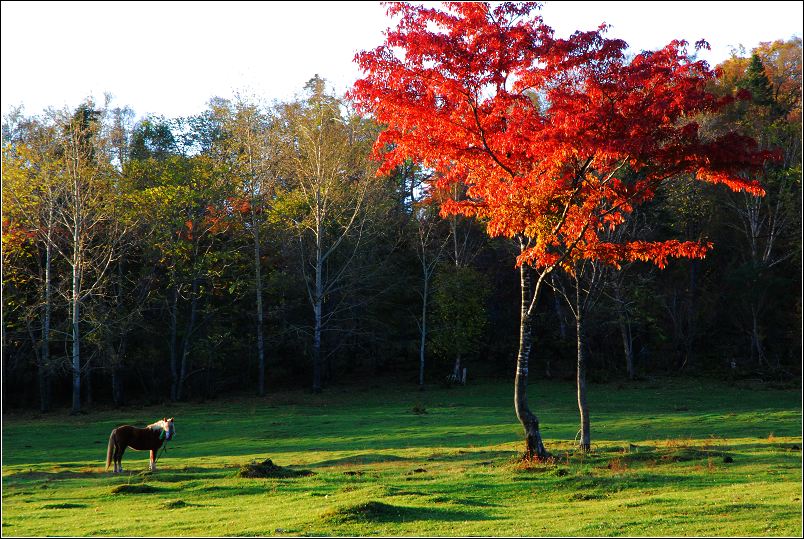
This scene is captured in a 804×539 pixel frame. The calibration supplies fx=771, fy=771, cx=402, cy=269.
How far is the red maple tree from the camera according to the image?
731 inches

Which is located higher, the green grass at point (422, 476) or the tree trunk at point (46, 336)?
the tree trunk at point (46, 336)

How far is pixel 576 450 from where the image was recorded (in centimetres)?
2077

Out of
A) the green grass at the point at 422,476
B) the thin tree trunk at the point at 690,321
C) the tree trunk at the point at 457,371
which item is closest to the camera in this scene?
the green grass at the point at 422,476

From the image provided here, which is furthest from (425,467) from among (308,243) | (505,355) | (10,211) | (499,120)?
(505,355)

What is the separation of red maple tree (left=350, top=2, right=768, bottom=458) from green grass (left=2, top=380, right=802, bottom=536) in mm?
3799

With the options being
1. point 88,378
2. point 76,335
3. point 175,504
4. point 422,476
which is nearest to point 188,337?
point 88,378

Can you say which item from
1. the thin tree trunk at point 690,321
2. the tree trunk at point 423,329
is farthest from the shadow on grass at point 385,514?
the thin tree trunk at point 690,321

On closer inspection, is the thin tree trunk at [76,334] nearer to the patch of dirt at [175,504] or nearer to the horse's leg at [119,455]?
the horse's leg at [119,455]

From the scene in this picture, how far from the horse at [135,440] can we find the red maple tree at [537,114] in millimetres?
9602

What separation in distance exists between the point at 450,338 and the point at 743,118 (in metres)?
24.4

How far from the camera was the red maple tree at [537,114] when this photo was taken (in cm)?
1856

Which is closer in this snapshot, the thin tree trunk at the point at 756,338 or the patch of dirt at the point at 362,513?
the patch of dirt at the point at 362,513

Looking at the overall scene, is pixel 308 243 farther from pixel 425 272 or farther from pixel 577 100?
pixel 577 100

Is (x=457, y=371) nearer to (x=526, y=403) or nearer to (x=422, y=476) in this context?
(x=526, y=403)
